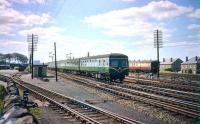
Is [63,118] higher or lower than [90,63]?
lower

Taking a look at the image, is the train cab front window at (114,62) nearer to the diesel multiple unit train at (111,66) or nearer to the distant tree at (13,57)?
the diesel multiple unit train at (111,66)

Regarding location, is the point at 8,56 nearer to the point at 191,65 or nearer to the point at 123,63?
the point at 191,65

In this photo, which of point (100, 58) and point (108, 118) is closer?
point (108, 118)

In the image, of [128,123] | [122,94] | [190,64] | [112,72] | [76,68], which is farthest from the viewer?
[190,64]

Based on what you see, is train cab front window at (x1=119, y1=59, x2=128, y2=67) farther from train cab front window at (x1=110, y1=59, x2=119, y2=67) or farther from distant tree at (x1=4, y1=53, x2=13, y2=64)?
distant tree at (x1=4, y1=53, x2=13, y2=64)

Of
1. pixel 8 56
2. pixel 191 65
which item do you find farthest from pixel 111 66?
pixel 8 56

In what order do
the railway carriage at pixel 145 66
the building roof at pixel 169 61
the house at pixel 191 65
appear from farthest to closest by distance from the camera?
the building roof at pixel 169 61
the house at pixel 191 65
the railway carriage at pixel 145 66

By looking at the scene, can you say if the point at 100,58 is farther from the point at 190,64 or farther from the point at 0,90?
the point at 190,64

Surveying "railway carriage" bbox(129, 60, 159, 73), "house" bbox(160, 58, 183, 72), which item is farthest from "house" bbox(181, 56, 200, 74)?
"railway carriage" bbox(129, 60, 159, 73)

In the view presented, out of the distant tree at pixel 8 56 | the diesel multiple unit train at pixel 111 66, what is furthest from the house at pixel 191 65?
the distant tree at pixel 8 56

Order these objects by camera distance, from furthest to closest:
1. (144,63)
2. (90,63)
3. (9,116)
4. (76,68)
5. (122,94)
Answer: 1. (144,63)
2. (76,68)
3. (90,63)
4. (122,94)
5. (9,116)

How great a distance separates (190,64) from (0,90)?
65500 millimetres

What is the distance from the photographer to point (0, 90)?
1005 inches

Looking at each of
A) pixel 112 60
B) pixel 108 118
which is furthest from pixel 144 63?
pixel 108 118
